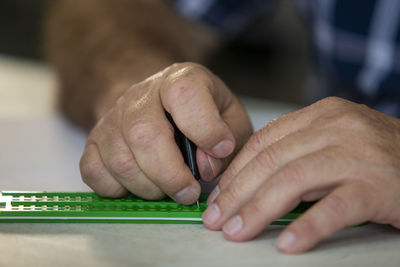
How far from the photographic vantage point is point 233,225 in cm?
61

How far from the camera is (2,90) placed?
1.60 meters

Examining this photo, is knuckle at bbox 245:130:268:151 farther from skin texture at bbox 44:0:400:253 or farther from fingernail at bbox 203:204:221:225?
fingernail at bbox 203:204:221:225

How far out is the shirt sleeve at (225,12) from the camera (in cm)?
173

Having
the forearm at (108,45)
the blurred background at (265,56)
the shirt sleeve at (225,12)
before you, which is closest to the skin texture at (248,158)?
the forearm at (108,45)

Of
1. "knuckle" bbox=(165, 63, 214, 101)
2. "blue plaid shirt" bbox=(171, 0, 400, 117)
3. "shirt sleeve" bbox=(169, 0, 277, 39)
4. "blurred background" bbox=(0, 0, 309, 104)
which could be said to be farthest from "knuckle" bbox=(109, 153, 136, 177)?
"blurred background" bbox=(0, 0, 309, 104)

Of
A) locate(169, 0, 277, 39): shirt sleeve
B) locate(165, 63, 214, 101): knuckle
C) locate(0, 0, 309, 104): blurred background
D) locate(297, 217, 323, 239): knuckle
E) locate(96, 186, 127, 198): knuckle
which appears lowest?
locate(0, 0, 309, 104): blurred background

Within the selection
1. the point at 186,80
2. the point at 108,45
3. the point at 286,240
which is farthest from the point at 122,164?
the point at 108,45

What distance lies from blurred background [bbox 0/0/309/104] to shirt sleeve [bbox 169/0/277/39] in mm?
2499

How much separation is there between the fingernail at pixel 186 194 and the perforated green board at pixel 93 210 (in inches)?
0.7

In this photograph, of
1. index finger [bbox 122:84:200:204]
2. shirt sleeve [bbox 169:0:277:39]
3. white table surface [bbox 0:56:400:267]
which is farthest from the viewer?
shirt sleeve [bbox 169:0:277:39]

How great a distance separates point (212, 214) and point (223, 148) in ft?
0.33

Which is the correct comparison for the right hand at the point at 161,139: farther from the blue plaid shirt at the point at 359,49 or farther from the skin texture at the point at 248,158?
the blue plaid shirt at the point at 359,49

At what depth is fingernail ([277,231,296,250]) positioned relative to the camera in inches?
22.4

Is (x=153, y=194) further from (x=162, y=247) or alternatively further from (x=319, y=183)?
(x=319, y=183)
